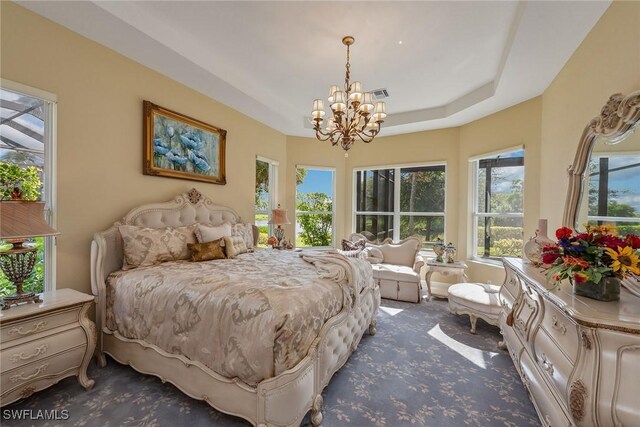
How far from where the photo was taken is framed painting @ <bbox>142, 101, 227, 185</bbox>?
3086mm

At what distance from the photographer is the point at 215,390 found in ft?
5.72

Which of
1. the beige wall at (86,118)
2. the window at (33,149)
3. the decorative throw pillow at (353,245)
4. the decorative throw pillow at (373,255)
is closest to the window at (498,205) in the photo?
the decorative throw pillow at (373,255)

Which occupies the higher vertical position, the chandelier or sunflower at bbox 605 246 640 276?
the chandelier

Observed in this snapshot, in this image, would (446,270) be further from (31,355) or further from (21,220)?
(21,220)

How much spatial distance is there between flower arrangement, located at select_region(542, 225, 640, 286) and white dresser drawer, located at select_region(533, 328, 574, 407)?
41cm

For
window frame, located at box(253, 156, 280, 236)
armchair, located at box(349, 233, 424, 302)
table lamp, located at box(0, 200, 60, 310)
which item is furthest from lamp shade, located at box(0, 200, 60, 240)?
armchair, located at box(349, 233, 424, 302)

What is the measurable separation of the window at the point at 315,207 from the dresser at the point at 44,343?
3920mm

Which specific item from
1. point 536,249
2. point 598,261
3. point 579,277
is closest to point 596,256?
point 598,261

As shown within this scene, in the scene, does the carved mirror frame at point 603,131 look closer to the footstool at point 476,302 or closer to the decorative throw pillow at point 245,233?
the footstool at point 476,302

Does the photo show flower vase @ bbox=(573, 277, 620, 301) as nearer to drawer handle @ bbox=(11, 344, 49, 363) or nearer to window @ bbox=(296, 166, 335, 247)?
drawer handle @ bbox=(11, 344, 49, 363)

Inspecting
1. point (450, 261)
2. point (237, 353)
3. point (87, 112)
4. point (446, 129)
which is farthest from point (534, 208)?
point (87, 112)

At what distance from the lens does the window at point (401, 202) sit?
17.1 ft

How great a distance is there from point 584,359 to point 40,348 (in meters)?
3.18

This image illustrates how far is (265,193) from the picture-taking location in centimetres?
515
